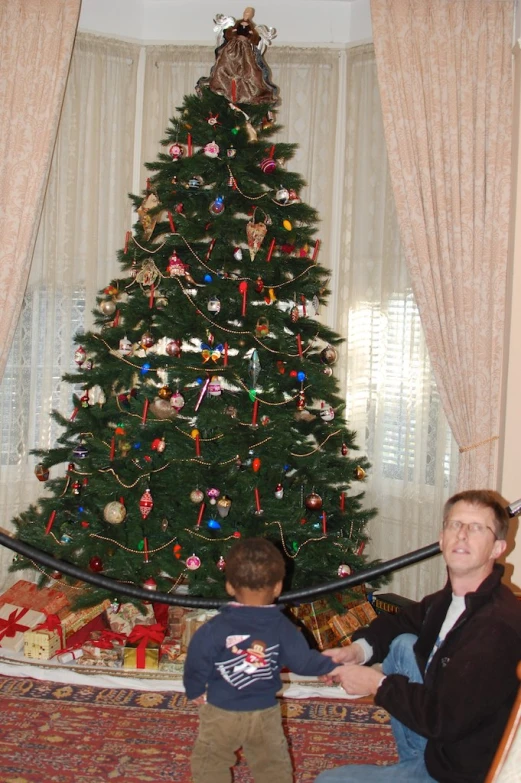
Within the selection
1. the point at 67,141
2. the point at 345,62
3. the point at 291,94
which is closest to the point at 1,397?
the point at 67,141

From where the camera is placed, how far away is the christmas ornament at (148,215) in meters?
3.79

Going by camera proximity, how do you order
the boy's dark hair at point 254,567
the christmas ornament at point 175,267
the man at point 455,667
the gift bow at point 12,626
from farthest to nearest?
the gift bow at point 12,626
the christmas ornament at point 175,267
the boy's dark hair at point 254,567
the man at point 455,667

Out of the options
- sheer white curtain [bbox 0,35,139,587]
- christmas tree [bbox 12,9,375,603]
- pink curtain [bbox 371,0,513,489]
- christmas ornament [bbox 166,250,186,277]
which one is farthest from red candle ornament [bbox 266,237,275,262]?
sheer white curtain [bbox 0,35,139,587]

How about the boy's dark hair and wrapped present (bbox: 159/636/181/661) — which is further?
wrapped present (bbox: 159/636/181/661)

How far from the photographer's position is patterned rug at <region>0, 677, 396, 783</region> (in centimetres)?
271

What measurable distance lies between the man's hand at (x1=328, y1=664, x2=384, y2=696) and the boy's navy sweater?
8 cm

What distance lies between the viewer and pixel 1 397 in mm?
4691

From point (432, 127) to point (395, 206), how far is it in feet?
1.47

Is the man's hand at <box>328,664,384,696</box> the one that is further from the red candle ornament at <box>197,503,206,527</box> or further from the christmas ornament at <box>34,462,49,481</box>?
the christmas ornament at <box>34,462,49,481</box>

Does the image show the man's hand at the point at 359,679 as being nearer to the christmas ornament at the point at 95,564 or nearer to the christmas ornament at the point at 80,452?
the christmas ornament at the point at 95,564

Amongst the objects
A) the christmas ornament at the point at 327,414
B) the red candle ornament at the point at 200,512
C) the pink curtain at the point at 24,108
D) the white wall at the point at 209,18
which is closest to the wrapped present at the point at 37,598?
the red candle ornament at the point at 200,512

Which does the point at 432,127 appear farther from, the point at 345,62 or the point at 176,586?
the point at 176,586

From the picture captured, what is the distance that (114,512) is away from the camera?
3557mm

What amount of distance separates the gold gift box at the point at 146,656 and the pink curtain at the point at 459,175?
71.1 inches
